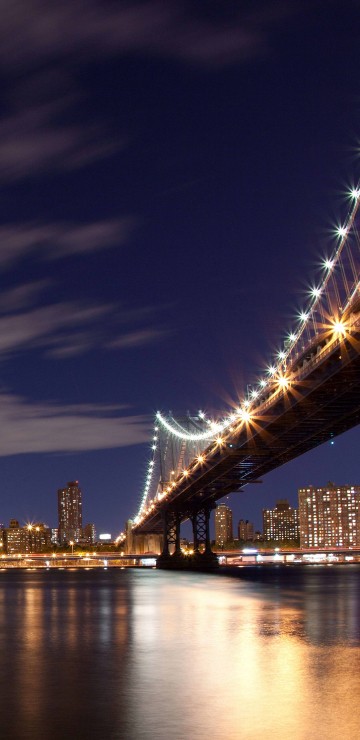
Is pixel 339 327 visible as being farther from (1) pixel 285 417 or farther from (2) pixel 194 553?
(2) pixel 194 553

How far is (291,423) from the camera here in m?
64.4

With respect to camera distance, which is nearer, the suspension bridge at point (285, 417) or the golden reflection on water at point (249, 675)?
the golden reflection on water at point (249, 675)

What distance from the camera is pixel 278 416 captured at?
202 feet

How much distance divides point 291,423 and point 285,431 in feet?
8.30

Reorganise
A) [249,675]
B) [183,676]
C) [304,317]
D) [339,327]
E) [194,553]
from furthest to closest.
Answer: [194,553], [304,317], [339,327], [183,676], [249,675]

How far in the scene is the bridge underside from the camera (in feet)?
162

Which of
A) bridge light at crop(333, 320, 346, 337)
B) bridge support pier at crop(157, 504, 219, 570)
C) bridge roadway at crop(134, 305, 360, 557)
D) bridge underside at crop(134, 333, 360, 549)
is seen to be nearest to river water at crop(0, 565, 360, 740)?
bridge light at crop(333, 320, 346, 337)

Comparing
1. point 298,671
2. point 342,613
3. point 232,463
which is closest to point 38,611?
point 342,613

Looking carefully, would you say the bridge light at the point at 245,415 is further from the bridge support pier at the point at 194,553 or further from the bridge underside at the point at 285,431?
the bridge support pier at the point at 194,553

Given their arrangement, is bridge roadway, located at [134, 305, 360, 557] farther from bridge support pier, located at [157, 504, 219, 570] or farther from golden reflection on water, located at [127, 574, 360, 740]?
golden reflection on water, located at [127, 574, 360, 740]

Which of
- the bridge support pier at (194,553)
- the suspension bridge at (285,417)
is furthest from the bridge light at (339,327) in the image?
the bridge support pier at (194,553)

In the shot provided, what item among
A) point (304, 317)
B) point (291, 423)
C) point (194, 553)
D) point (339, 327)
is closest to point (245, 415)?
point (291, 423)

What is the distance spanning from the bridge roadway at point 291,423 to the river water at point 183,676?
16037 mm

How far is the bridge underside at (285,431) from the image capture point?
162 feet
